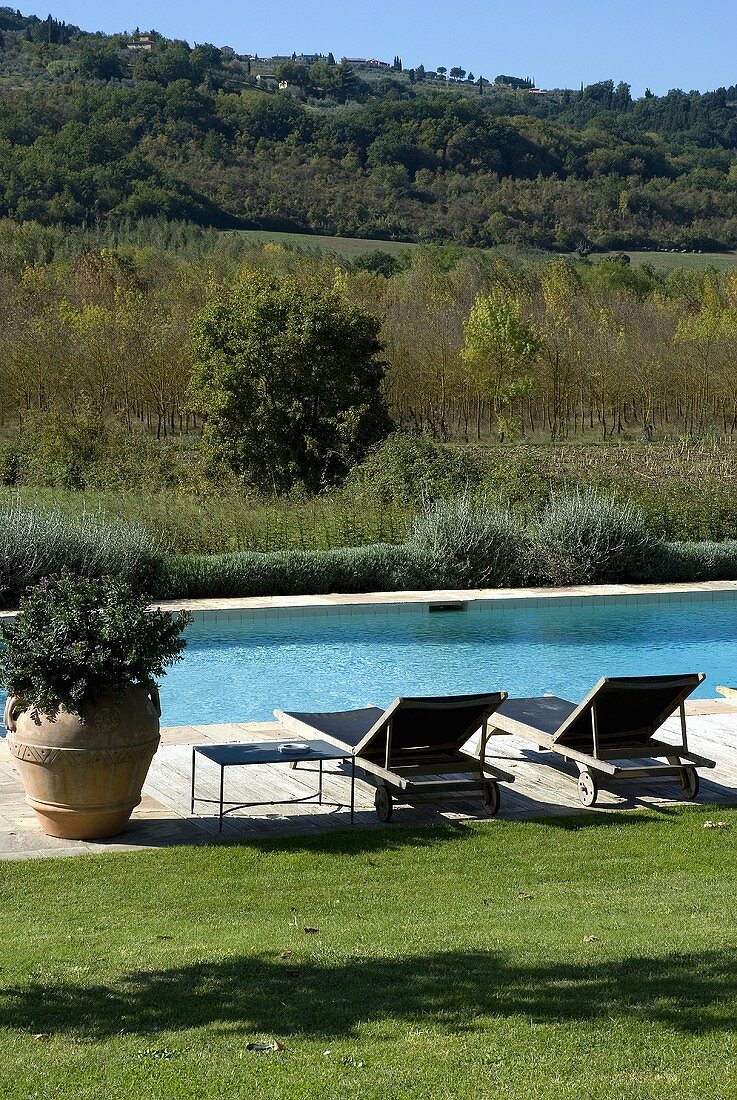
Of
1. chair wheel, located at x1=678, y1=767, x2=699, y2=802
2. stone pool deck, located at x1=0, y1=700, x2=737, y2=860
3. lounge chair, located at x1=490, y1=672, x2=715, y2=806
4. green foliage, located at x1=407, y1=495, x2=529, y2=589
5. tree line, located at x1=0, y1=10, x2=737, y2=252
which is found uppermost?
tree line, located at x1=0, y1=10, x2=737, y2=252

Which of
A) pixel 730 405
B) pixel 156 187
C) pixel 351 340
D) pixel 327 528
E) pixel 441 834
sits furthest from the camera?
pixel 156 187

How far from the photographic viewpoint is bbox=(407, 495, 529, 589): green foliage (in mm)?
14430

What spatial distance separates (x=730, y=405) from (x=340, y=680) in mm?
33604

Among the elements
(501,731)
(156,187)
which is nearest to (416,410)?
(501,731)

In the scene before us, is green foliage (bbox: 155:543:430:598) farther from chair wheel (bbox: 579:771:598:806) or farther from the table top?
chair wheel (bbox: 579:771:598:806)

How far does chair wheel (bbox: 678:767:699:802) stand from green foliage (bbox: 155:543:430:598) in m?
7.69

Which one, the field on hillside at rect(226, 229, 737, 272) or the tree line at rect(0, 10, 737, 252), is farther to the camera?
the tree line at rect(0, 10, 737, 252)

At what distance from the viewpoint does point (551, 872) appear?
536 centimetres

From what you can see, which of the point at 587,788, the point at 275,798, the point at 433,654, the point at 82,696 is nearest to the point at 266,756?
the point at 275,798

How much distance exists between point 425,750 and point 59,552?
→ 746 centimetres

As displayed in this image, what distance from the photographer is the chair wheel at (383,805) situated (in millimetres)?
6188

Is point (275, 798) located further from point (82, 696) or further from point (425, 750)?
point (82, 696)

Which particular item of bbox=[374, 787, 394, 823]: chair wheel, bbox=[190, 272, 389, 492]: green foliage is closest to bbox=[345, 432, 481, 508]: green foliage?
bbox=[190, 272, 389, 492]: green foliage

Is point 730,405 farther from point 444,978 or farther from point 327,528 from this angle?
point 444,978
